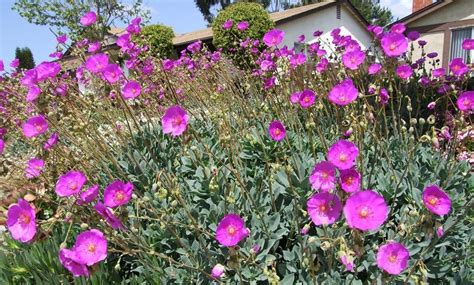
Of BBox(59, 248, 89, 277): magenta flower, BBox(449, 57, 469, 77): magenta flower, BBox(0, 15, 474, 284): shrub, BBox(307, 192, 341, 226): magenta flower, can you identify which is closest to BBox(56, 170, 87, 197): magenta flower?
BBox(0, 15, 474, 284): shrub

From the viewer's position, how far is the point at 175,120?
1833 mm

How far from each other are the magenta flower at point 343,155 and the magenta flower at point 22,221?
43.9 inches

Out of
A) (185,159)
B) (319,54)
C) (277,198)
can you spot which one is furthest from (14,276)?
(319,54)

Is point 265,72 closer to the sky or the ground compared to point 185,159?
closer to the sky

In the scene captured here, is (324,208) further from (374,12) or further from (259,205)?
(374,12)

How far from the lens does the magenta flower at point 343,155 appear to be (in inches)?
53.6

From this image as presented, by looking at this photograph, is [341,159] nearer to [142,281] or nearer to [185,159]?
[142,281]

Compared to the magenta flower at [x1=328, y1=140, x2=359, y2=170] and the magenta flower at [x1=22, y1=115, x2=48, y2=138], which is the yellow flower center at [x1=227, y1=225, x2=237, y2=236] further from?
the magenta flower at [x1=22, y1=115, x2=48, y2=138]

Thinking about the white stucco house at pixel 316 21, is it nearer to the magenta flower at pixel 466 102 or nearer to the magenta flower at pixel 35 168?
the magenta flower at pixel 466 102

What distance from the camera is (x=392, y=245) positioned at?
49.7 inches

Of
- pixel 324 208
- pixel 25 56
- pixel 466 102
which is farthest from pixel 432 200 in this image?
pixel 25 56

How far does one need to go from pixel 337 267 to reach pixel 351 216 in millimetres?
722

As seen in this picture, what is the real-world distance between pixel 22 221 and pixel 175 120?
2.42ft

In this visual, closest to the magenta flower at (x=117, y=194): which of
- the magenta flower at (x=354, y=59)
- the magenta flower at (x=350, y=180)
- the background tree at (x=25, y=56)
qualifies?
the magenta flower at (x=350, y=180)
